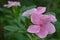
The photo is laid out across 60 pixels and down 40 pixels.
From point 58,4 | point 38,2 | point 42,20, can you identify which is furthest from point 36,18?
point 58,4

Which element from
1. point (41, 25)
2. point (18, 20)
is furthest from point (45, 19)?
point (18, 20)

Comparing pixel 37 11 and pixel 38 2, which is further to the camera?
pixel 38 2

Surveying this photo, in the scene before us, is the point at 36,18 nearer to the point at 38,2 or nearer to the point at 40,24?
the point at 40,24

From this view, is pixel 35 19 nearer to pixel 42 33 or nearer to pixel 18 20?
pixel 42 33

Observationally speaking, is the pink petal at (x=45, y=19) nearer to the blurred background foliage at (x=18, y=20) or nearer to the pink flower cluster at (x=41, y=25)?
the pink flower cluster at (x=41, y=25)

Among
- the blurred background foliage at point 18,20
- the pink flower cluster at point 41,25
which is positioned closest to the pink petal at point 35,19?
the pink flower cluster at point 41,25

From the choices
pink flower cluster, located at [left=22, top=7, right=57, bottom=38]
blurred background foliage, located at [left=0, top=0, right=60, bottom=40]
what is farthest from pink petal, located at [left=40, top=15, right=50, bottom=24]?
blurred background foliage, located at [left=0, top=0, right=60, bottom=40]

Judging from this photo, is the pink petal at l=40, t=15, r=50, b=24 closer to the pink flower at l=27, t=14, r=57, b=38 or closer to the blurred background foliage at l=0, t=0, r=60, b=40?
the pink flower at l=27, t=14, r=57, b=38
